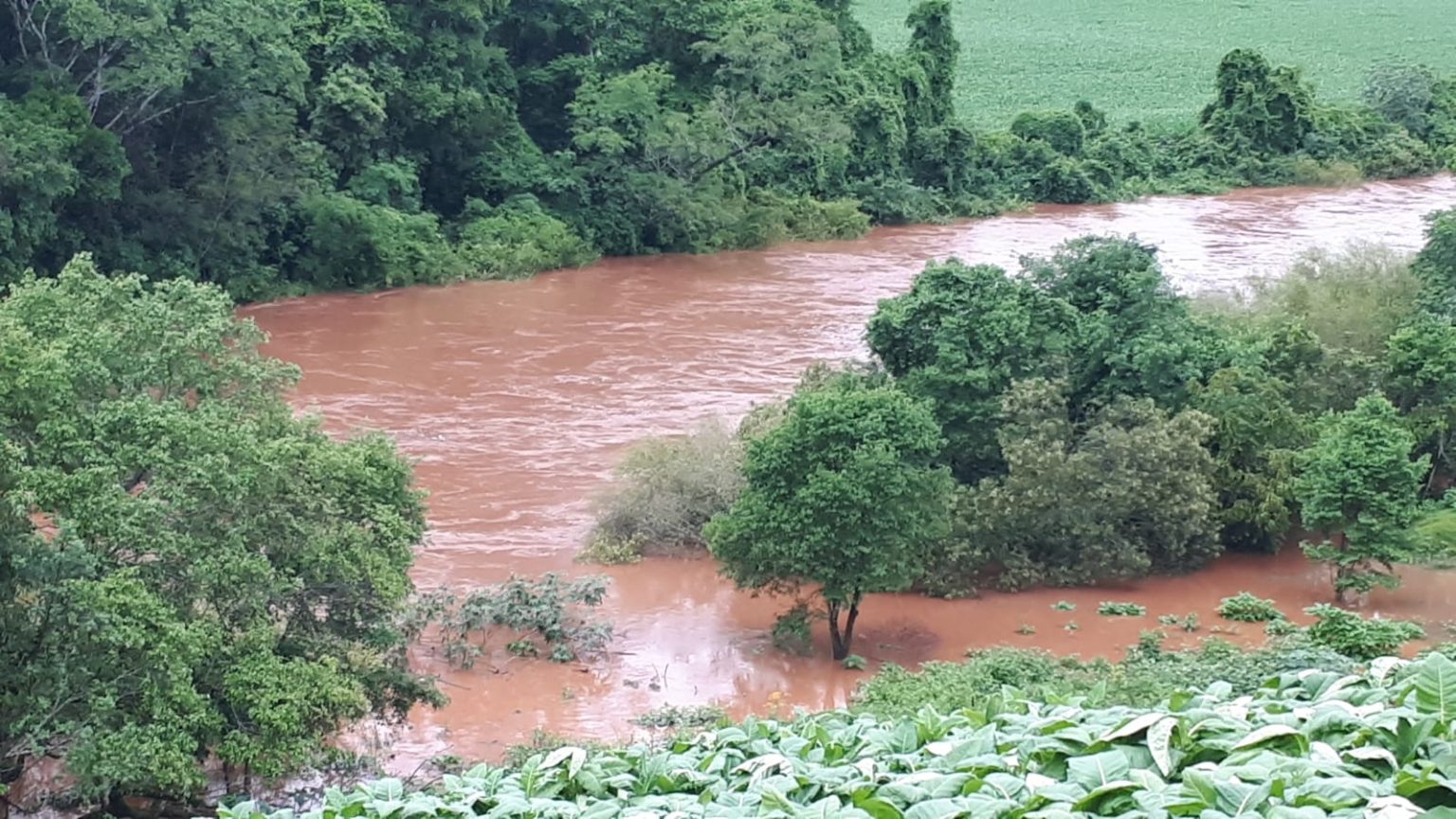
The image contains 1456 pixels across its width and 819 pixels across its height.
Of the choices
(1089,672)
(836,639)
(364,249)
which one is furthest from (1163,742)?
(364,249)

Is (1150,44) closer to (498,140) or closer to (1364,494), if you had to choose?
(498,140)

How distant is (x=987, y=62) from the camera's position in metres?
51.2

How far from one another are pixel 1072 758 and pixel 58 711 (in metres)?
7.05

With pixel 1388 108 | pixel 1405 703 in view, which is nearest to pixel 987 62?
pixel 1388 108

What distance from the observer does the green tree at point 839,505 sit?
42.9 ft

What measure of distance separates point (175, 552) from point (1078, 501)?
802cm

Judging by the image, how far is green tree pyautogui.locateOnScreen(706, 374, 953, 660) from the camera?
42.9ft

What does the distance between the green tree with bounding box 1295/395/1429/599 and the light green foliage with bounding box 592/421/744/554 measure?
5.04 metres

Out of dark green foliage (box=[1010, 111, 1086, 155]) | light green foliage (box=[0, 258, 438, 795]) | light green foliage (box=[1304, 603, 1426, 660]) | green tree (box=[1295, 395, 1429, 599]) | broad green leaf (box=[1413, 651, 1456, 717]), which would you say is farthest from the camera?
dark green foliage (box=[1010, 111, 1086, 155])

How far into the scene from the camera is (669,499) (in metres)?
15.8

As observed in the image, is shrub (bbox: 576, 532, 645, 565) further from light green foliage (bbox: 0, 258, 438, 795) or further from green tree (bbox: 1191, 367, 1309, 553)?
green tree (bbox: 1191, 367, 1309, 553)

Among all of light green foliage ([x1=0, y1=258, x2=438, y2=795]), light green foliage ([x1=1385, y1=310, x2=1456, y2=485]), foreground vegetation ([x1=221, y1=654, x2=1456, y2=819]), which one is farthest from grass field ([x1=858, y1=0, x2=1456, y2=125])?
foreground vegetation ([x1=221, y1=654, x2=1456, y2=819])

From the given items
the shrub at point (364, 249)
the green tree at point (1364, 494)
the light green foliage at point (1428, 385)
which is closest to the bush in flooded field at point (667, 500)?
the green tree at point (1364, 494)

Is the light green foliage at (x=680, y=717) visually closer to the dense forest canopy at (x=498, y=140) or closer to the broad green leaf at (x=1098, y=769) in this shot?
the broad green leaf at (x=1098, y=769)
